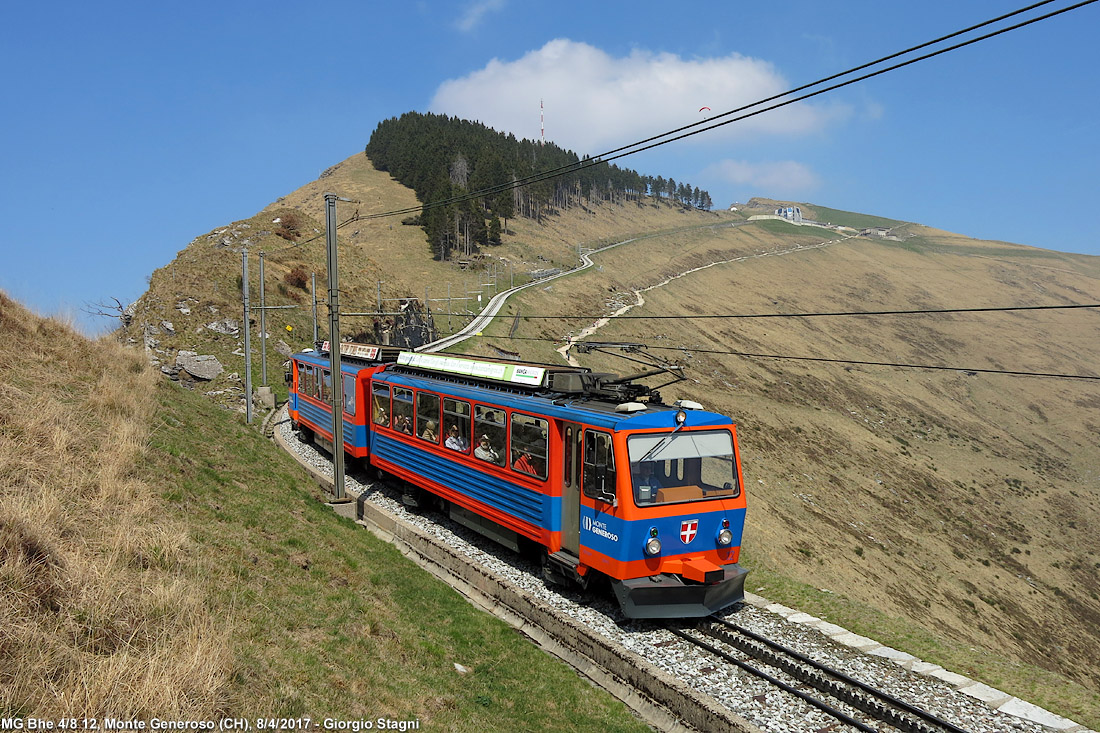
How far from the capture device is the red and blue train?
10438 mm

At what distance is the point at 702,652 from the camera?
9906 millimetres

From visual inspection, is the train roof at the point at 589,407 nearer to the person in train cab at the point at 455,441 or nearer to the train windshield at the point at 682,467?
the train windshield at the point at 682,467

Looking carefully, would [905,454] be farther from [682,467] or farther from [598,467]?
[598,467]

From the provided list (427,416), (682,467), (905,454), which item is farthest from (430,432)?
(905,454)

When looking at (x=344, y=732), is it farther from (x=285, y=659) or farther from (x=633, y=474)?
(x=633, y=474)

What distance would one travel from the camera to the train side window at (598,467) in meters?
10.6

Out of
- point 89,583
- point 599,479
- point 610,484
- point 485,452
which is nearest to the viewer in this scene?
point 89,583

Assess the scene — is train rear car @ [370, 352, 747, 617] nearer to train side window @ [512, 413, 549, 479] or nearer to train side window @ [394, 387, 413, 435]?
train side window @ [512, 413, 549, 479]

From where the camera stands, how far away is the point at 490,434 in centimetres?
1358

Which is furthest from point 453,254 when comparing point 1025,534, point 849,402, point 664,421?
point 664,421

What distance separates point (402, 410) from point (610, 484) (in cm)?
860

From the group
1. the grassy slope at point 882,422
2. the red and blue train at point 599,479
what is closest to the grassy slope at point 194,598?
the red and blue train at point 599,479

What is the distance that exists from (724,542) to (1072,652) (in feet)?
102

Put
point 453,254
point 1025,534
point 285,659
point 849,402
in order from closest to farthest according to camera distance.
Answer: point 285,659 → point 1025,534 → point 849,402 → point 453,254
